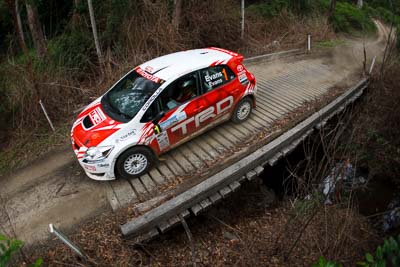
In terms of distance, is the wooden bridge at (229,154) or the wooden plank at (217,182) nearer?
the wooden plank at (217,182)

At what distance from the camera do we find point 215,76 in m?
6.40

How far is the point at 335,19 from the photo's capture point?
17047 millimetres

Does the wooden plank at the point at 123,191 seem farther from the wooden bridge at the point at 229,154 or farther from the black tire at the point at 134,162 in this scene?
the black tire at the point at 134,162

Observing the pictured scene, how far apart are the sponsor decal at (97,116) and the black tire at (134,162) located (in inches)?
35.6

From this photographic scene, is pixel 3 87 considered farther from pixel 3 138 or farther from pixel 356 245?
pixel 356 245

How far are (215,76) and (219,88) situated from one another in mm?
297

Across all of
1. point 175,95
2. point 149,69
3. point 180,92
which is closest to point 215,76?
point 180,92

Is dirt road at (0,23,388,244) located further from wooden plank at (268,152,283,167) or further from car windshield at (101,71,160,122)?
wooden plank at (268,152,283,167)

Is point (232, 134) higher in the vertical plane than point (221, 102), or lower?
lower

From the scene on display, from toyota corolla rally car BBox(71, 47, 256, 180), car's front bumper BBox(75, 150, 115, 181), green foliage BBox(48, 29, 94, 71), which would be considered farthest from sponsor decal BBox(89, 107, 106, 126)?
green foliage BBox(48, 29, 94, 71)

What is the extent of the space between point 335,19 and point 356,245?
53.0 feet

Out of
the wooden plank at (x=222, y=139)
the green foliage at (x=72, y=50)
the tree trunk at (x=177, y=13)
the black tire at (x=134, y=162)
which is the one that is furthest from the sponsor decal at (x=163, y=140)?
the tree trunk at (x=177, y=13)

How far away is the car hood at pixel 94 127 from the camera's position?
17.9 ft

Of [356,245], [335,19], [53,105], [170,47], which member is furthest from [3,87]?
[335,19]
